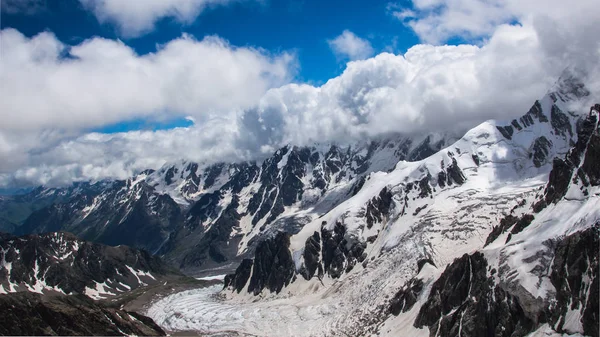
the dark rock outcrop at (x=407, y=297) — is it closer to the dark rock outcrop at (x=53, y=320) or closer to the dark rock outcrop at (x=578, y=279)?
the dark rock outcrop at (x=578, y=279)

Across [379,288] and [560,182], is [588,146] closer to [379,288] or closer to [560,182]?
[560,182]

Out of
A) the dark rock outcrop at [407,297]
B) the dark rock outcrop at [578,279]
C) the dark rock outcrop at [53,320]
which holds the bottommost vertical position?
the dark rock outcrop at [407,297]

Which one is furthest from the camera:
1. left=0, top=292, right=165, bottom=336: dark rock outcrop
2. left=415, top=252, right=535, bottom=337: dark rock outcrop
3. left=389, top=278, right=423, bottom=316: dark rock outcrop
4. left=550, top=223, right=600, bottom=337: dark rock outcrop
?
left=389, top=278, right=423, bottom=316: dark rock outcrop

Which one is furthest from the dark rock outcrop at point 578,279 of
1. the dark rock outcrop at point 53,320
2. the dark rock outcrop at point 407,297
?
the dark rock outcrop at point 53,320

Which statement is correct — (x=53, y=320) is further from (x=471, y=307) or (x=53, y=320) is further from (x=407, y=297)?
(x=471, y=307)

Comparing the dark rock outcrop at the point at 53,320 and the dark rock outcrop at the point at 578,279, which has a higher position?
the dark rock outcrop at the point at 53,320

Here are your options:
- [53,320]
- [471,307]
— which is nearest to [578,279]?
[471,307]

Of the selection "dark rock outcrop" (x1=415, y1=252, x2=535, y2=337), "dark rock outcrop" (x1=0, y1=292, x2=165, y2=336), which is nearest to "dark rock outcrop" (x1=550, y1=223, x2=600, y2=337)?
"dark rock outcrop" (x1=415, y1=252, x2=535, y2=337)

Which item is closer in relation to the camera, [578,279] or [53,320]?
[578,279]

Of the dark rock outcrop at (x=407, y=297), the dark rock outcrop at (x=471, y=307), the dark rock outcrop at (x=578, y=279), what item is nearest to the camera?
the dark rock outcrop at (x=578, y=279)

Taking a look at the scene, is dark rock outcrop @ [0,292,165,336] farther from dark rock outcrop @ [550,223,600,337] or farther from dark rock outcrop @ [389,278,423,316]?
dark rock outcrop @ [550,223,600,337]

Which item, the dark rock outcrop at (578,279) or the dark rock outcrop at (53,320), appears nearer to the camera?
the dark rock outcrop at (578,279)

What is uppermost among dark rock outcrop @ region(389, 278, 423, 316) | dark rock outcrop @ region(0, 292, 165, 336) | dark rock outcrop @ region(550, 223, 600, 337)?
dark rock outcrop @ region(0, 292, 165, 336)
